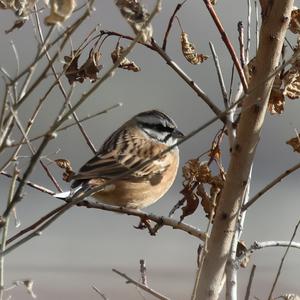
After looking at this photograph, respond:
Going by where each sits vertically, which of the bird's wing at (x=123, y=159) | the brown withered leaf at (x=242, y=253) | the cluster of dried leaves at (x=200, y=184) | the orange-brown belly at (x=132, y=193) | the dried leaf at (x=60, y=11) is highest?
the bird's wing at (x=123, y=159)

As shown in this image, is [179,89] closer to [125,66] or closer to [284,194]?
[284,194]

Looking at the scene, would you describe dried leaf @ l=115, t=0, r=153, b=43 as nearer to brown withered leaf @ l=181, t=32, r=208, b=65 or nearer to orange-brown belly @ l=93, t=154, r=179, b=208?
brown withered leaf @ l=181, t=32, r=208, b=65

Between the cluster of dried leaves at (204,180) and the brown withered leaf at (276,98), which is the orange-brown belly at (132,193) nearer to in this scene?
the cluster of dried leaves at (204,180)

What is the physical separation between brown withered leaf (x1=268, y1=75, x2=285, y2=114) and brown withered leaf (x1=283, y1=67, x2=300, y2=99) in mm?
24

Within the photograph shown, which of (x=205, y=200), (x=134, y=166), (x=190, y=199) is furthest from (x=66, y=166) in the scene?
(x=205, y=200)

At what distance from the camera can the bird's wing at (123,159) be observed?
5.11m

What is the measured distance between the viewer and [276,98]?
13.5ft

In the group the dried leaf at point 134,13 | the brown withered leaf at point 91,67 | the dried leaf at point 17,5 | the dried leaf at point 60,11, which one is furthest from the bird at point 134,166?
the dried leaf at point 60,11

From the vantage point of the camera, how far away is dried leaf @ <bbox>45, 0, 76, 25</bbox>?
2.84 m

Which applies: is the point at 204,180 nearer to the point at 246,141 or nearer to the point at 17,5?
the point at 246,141

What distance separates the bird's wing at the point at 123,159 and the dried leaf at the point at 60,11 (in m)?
2.06

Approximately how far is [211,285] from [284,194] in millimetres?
7263

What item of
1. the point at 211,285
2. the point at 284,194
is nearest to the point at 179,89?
the point at 284,194

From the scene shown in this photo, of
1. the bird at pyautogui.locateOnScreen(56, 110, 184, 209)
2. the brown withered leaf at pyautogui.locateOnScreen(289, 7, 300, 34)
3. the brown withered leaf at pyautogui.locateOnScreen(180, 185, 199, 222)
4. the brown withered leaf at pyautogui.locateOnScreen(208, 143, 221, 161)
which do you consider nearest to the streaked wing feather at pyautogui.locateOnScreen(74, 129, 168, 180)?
the bird at pyautogui.locateOnScreen(56, 110, 184, 209)
